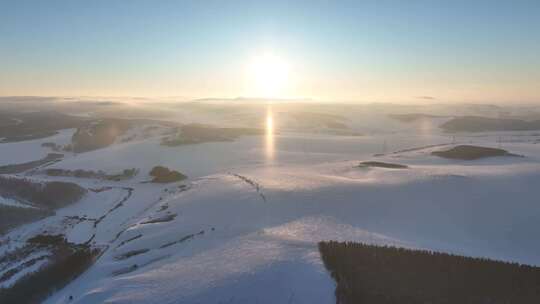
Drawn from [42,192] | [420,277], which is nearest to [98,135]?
[42,192]

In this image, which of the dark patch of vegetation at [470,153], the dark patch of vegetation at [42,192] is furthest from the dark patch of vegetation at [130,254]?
the dark patch of vegetation at [470,153]

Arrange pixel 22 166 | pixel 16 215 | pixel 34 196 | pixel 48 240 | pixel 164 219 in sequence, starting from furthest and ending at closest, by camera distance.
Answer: pixel 22 166 → pixel 34 196 → pixel 16 215 → pixel 48 240 → pixel 164 219

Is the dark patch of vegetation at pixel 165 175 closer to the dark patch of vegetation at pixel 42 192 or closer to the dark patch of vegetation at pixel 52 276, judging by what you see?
the dark patch of vegetation at pixel 42 192

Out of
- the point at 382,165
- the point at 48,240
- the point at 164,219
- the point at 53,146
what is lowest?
the point at 48,240

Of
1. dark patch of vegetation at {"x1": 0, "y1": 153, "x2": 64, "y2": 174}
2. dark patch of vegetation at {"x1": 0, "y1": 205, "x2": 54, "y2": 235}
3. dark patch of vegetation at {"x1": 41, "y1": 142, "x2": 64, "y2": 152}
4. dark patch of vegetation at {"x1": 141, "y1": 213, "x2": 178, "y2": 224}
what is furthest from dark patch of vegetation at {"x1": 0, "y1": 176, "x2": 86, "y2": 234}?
dark patch of vegetation at {"x1": 41, "y1": 142, "x2": 64, "y2": 152}

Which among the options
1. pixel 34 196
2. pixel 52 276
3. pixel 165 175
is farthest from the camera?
pixel 165 175

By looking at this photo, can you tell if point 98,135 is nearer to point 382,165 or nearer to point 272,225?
point 382,165

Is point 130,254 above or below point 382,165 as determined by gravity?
below
